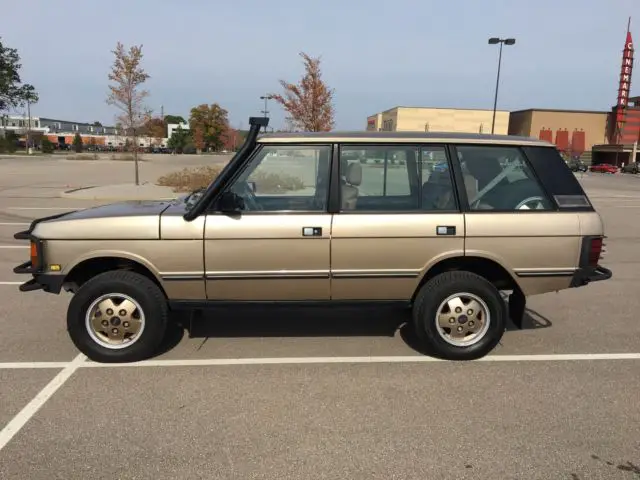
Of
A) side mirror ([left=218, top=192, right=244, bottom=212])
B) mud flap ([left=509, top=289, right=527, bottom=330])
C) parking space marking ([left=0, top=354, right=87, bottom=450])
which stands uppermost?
side mirror ([left=218, top=192, right=244, bottom=212])

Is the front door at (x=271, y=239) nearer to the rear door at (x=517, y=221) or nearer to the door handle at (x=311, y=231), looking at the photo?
the door handle at (x=311, y=231)

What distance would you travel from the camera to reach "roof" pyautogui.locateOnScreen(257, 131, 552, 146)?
12.9 ft

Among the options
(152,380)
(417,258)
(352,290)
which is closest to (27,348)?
(152,380)

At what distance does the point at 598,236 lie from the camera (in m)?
4.03

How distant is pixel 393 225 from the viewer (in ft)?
12.7

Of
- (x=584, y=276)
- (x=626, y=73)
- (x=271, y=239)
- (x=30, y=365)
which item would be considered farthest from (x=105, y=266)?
(x=626, y=73)

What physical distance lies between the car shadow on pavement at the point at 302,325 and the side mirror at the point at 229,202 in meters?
1.09

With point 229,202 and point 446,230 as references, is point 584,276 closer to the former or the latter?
point 446,230

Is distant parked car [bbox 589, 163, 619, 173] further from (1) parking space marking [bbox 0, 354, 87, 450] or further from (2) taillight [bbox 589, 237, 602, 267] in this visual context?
(1) parking space marking [bbox 0, 354, 87, 450]

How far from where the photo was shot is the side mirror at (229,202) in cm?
378

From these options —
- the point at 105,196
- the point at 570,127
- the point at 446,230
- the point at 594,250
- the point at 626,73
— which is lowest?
the point at 105,196

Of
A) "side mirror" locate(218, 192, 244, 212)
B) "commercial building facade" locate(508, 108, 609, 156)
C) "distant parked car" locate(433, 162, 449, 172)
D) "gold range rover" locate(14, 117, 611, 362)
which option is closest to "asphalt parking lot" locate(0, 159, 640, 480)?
"gold range rover" locate(14, 117, 611, 362)

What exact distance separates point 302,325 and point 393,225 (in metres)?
1.58

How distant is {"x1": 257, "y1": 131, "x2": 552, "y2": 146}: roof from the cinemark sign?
78.0 metres
